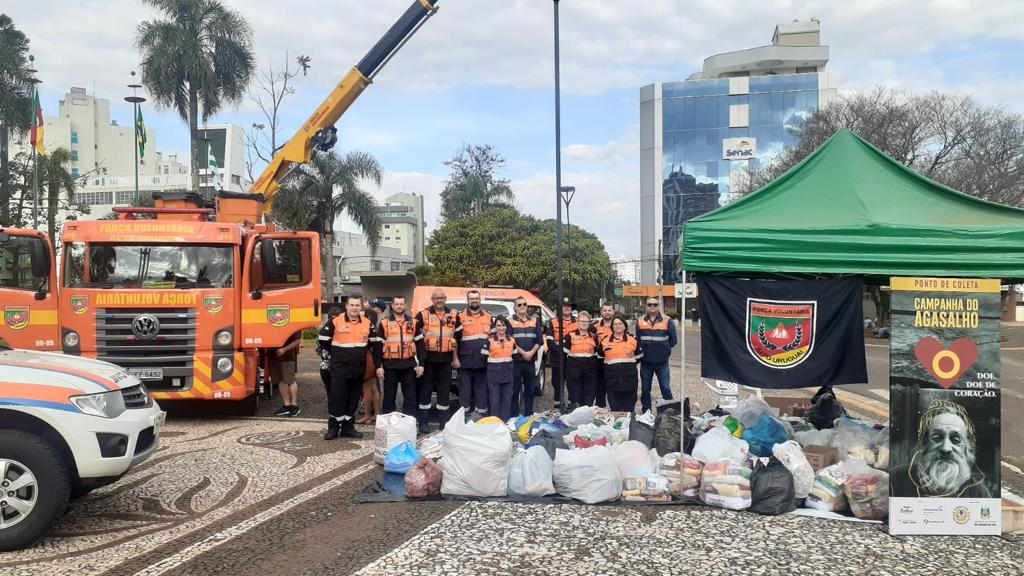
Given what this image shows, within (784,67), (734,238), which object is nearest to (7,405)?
(734,238)

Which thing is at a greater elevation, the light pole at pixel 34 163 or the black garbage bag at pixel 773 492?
the light pole at pixel 34 163

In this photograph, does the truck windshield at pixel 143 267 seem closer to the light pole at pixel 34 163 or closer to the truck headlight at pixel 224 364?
the truck headlight at pixel 224 364

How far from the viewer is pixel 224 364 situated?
9398 mm

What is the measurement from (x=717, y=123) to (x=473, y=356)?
2897 inches

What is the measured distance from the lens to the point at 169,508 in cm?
591

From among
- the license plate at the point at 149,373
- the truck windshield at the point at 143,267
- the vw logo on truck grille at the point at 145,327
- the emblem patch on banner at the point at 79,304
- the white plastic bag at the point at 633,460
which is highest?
the truck windshield at the point at 143,267

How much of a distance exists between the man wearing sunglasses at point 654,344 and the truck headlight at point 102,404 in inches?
279

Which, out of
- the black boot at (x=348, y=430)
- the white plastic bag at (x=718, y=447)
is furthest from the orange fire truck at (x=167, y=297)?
the white plastic bag at (x=718, y=447)

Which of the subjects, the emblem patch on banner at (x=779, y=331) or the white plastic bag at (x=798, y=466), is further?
the emblem patch on banner at (x=779, y=331)

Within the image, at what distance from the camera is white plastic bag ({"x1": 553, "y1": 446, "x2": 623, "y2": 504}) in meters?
5.96

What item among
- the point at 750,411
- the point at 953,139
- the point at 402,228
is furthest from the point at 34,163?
the point at 402,228

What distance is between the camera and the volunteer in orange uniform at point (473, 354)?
924cm

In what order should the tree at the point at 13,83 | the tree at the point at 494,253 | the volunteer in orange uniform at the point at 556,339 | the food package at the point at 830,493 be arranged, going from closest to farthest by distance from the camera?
the food package at the point at 830,493
the volunteer in orange uniform at the point at 556,339
the tree at the point at 13,83
the tree at the point at 494,253

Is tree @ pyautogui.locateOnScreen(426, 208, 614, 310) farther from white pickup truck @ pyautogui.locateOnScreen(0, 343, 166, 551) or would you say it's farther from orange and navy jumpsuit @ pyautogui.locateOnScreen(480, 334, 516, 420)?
white pickup truck @ pyautogui.locateOnScreen(0, 343, 166, 551)
